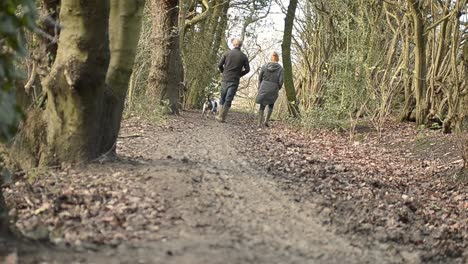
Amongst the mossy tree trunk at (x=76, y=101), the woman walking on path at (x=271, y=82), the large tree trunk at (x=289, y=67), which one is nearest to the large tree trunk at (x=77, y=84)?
the mossy tree trunk at (x=76, y=101)

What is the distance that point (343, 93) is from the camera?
1641 cm

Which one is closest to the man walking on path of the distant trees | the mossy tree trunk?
the distant trees

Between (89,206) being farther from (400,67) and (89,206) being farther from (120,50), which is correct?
(400,67)

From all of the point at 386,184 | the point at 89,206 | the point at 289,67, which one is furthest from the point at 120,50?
the point at 289,67

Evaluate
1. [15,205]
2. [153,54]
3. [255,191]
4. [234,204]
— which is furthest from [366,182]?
[153,54]

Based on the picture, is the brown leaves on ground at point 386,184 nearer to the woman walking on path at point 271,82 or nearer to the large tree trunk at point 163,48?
the woman walking on path at point 271,82

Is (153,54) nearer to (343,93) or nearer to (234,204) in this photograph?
(343,93)

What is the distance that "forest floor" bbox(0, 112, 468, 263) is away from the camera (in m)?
3.99

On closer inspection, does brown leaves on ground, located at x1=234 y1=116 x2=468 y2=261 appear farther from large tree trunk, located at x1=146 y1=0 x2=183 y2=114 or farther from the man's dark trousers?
large tree trunk, located at x1=146 y1=0 x2=183 y2=114

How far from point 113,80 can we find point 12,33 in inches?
142

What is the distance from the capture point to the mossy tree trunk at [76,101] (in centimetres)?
593

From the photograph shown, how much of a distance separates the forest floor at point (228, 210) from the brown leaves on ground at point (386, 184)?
26 mm

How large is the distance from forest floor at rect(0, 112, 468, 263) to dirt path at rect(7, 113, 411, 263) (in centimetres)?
1

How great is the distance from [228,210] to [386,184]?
384 cm
